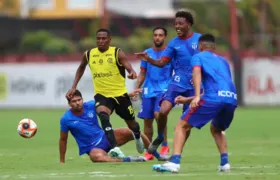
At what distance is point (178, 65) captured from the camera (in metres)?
15.7

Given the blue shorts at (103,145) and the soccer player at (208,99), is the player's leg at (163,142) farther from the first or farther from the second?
the soccer player at (208,99)

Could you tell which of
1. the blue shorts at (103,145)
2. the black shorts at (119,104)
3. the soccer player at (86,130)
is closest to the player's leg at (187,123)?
the soccer player at (86,130)

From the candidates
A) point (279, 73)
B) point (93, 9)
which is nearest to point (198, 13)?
point (93, 9)

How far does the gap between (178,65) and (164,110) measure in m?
0.88

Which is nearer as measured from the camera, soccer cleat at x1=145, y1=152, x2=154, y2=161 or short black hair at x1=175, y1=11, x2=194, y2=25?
short black hair at x1=175, y1=11, x2=194, y2=25

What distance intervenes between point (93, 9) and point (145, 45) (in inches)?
819

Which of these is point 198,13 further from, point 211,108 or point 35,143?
point 211,108

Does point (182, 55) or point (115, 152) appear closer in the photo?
point (115, 152)

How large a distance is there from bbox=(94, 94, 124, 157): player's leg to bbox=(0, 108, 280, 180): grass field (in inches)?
19.4

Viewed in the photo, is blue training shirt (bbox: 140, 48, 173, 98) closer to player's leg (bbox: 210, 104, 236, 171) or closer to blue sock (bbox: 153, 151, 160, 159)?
blue sock (bbox: 153, 151, 160, 159)

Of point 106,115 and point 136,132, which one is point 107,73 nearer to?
point 106,115

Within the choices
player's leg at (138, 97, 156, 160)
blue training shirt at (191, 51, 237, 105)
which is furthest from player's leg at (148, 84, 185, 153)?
blue training shirt at (191, 51, 237, 105)

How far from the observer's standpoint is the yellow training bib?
52.5 feet

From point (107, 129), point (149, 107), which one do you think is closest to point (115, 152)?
point (107, 129)
